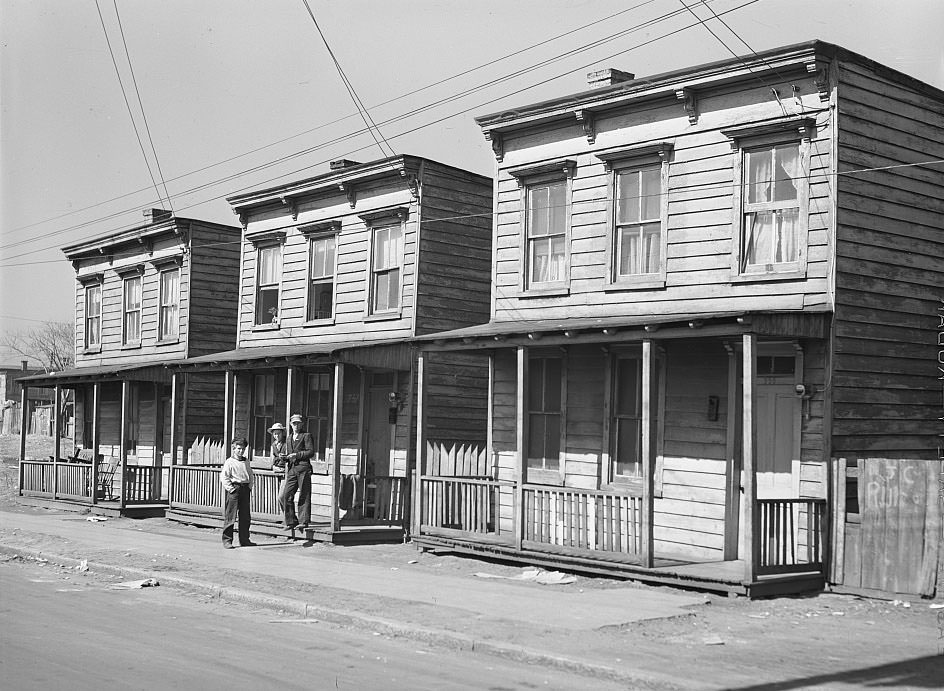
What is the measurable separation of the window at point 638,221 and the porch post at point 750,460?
11.7 feet

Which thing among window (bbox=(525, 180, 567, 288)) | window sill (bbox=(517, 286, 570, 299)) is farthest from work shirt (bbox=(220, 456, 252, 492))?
window (bbox=(525, 180, 567, 288))

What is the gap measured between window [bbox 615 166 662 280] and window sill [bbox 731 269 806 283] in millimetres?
1590

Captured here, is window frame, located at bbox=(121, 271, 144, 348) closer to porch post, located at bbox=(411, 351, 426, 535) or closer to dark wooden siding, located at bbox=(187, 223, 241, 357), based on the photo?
dark wooden siding, located at bbox=(187, 223, 241, 357)

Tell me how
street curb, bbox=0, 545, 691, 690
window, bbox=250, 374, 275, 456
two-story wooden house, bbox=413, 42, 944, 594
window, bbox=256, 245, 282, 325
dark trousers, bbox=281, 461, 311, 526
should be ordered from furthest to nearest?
window, bbox=256, 245, 282, 325, window, bbox=250, 374, 275, 456, dark trousers, bbox=281, 461, 311, 526, two-story wooden house, bbox=413, 42, 944, 594, street curb, bbox=0, 545, 691, 690

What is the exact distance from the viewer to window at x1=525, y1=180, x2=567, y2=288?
18.1 m

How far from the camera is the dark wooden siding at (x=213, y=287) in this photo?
2848 centimetres

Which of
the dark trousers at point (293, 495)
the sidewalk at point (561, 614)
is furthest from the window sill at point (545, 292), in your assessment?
the dark trousers at point (293, 495)

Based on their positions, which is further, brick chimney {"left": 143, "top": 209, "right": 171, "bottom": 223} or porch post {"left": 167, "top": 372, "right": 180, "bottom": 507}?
brick chimney {"left": 143, "top": 209, "right": 171, "bottom": 223}

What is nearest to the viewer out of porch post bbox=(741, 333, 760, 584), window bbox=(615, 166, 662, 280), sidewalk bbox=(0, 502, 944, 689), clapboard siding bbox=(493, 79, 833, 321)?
sidewalk bbox=(0, 502, 944, 689)

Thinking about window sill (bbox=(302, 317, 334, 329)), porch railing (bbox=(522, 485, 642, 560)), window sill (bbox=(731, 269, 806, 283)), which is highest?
window sill (bbox=(731, 269, 806, 283))

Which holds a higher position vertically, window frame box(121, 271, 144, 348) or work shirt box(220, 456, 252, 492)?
window frame box(121, 271, 144, 348)

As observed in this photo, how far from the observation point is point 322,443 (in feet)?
76.1

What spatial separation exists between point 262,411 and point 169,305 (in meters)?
6.03

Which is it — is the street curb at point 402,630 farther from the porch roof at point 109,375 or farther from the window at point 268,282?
the porch roof at point 109,375
